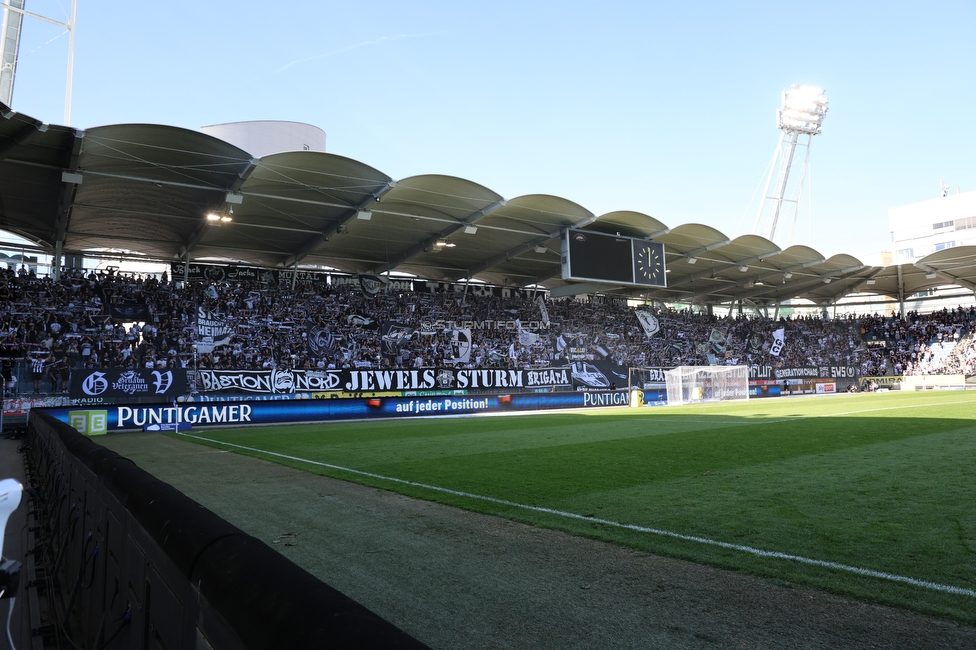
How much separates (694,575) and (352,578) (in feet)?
8.69

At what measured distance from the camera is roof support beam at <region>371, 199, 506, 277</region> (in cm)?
2981

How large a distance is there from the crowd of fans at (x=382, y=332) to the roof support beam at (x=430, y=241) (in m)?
2.07

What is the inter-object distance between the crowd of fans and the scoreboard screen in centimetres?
817

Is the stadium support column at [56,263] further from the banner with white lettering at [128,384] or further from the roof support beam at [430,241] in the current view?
the roof support beam at [430,241]

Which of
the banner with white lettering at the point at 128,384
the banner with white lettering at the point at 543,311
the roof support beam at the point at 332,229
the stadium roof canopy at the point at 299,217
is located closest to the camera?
the stadium roof canopy at the point at 299,217

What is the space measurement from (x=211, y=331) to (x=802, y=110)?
169 ft

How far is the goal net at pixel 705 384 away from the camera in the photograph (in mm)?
35438

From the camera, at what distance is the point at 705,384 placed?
36938 mm

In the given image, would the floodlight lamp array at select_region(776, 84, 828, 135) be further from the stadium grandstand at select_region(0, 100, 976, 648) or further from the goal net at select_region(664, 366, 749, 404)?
the goal net at select_region(664, 366, 749, 404)

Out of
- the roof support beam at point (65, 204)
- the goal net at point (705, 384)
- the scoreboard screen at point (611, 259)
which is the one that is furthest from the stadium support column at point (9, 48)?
the goal net at point (705, 384)

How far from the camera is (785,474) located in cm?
925

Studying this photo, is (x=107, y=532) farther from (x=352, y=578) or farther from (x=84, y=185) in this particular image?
(x=84, y=185)

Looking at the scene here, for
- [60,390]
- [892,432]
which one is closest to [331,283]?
[60,390]

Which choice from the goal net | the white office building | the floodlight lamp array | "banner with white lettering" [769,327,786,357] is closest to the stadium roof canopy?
"banner with white lettering" [769,327,786,357]
